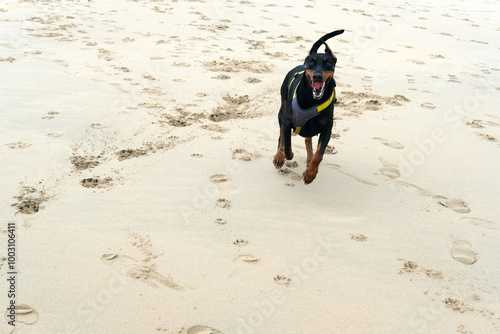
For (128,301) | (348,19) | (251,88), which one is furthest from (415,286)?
(348,19)

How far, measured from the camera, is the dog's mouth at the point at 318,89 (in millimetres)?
2984

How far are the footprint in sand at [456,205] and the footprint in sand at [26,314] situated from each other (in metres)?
3.00

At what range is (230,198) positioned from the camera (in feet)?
10.6

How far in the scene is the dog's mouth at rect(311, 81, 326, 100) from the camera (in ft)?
9.79

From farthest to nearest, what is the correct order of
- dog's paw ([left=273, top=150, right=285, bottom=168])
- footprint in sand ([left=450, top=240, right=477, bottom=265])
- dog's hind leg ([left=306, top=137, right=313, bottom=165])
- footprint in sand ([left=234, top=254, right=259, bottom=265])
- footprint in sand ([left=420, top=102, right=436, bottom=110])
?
footprint in sand ([left=420, top=102, right=436, bottom=110]), dog's hind leg ([left=306, top=137, right=313, bottom=165]), dog's paw ([left=273, top=150, right=285, bottom=168]), footprint in sand ([left=450, top=240, right=477, bottom=265]), footprint in sand ([left=234, top=254, right=259, bottom=265])

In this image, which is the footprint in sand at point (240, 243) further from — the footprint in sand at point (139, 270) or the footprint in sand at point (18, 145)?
the footprint in sand at point (18, 145)

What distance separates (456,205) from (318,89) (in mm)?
1509

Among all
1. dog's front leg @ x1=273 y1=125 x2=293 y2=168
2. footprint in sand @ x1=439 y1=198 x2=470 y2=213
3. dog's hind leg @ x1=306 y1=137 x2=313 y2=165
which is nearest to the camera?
footprint in sand @ x1=439 y1=198 x2=470 y2=213

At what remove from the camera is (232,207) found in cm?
311

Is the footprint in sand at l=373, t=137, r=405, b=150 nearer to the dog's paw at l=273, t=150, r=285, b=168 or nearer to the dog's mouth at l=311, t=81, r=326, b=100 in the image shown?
the dog's paw at l=273, t=150, r=285, b=168

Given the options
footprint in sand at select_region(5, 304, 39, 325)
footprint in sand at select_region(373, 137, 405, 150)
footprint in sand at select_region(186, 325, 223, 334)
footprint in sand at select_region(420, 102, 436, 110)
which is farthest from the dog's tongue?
footprint in sand at select_region(420, 102, 436, 110)

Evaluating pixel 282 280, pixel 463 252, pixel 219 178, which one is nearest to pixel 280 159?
pixel 219 178

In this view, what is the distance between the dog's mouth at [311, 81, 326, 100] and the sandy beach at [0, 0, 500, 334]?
2.68 ft

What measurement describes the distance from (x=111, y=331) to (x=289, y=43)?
6.71m
